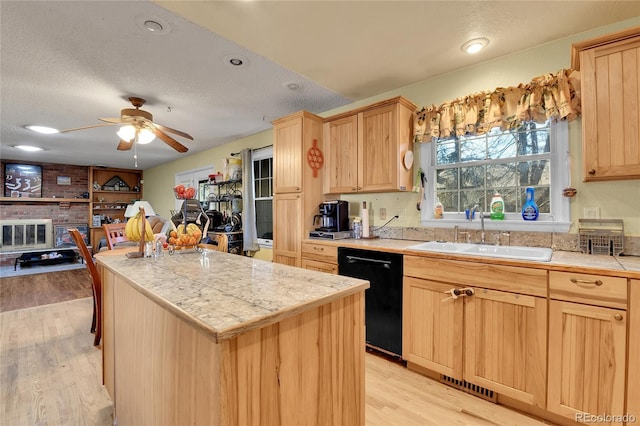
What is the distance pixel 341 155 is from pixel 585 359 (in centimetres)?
242

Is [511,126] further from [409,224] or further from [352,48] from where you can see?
[352,48]

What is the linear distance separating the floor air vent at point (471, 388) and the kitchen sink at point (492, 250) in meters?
0.90

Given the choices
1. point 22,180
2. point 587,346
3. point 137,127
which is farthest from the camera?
point 22,180

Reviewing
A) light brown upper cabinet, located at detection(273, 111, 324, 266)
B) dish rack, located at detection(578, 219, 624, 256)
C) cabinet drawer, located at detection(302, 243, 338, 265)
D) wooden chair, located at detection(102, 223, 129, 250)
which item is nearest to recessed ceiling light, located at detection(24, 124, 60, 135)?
wooden chair, located at detection(102, 223, 129, 250)

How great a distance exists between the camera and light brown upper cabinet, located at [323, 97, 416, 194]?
2676mm

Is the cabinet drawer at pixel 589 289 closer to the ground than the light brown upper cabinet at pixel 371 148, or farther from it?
closer to the ground

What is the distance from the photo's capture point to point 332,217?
3.04 meters

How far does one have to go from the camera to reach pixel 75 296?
13.8 feet

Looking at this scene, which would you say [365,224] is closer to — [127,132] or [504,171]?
[504,171]

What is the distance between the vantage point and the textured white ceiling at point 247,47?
1.81 meters

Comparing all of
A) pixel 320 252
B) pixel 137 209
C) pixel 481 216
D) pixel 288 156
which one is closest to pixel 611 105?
pixel 481 216

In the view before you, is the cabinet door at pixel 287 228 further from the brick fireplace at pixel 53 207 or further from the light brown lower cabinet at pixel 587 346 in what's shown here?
the brick fireplace at pixel 53 207

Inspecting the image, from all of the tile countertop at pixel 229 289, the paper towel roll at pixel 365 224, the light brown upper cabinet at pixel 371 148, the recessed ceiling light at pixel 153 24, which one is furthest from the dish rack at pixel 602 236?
the recessed ceiling light at pixel 153 24

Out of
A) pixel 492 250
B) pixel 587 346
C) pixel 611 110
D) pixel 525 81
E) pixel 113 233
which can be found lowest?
pixel 587 346
